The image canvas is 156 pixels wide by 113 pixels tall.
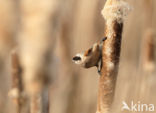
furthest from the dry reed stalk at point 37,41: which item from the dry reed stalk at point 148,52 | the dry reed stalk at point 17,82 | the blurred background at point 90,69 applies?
the dry reed stalk at point 148,52

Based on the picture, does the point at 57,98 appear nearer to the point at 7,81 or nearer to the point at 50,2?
the point at 7,81

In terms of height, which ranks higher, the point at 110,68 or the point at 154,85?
the point at 110,68

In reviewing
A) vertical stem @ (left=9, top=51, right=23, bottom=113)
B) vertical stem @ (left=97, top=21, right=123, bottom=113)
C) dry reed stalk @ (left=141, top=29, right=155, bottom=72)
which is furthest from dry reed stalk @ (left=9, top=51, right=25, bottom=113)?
Result: dry reed stalk @ (left=141, top=29, right=155, bottom=72)

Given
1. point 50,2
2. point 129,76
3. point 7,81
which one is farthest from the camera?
point 129,76

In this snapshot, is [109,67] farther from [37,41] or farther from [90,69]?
[90,69]

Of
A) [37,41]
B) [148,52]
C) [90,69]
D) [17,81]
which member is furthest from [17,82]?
[148,52]

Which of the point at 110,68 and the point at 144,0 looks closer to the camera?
the point at 110,68

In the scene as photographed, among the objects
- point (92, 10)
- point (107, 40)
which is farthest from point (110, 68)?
point (92, 10)
